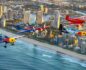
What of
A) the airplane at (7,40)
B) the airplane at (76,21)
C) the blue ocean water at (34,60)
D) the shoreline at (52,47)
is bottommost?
the blue ocean water at (34,60)

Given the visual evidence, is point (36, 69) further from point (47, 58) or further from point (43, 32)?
point (43, 32)

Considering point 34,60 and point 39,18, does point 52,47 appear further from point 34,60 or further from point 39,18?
point 39,18

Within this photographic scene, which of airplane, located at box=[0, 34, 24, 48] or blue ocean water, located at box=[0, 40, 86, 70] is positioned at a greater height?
airplane, located at box=[0, 34, 24, 48]

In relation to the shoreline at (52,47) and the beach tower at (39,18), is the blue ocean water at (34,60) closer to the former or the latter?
the shoreline at (52,47)

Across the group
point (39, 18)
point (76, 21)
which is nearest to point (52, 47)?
point (76, 21)

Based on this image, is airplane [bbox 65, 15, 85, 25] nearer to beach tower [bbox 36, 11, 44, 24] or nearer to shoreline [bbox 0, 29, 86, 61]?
beach tower [bbox 36, 11, 44, 24]

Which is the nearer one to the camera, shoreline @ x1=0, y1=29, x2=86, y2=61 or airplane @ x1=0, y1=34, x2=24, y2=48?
shoreline @ x1=0, y1=29, x2=86, y2=61

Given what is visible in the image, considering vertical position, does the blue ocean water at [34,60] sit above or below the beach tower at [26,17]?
below

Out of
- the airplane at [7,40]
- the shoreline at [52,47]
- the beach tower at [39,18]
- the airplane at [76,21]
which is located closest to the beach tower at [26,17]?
the beach tower at [39,18]

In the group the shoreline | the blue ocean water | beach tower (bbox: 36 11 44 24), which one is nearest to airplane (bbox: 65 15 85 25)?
beach tower (bbox: 36 11 44 24)

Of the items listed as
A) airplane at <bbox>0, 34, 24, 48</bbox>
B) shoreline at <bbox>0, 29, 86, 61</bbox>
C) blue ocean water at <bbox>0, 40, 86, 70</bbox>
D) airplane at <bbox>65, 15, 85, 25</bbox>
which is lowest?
blue ocean water at <bbox>0, 40, 86, 70</bbox>
